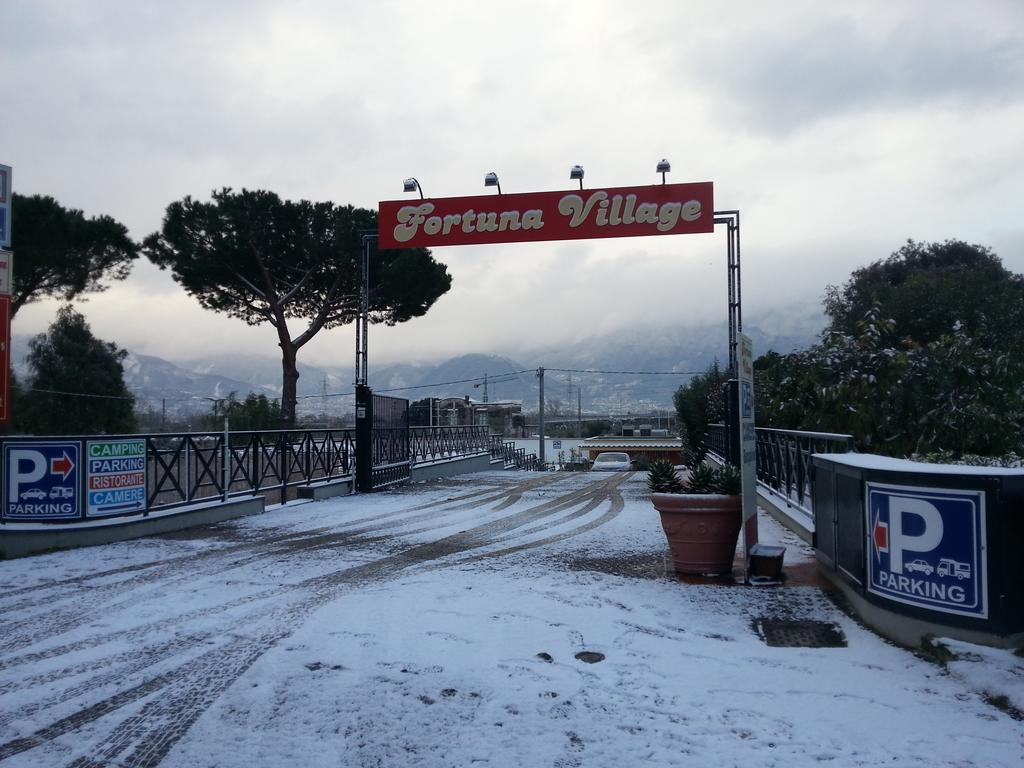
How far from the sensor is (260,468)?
13578 mm

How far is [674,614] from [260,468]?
9347 millimetres

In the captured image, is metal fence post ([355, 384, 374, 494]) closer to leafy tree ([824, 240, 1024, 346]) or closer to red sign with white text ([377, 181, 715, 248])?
red sign with white text ([377, 181, 715, 248])

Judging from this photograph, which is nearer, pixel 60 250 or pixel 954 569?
pixel 954 569

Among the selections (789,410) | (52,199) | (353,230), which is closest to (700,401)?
(353,230)

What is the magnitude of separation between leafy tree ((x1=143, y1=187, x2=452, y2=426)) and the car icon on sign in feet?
88.1

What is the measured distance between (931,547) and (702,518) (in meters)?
2.52

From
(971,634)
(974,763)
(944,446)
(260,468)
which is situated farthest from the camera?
(260,468)

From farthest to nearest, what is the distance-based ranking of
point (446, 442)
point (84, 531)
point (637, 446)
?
point (637, 446), point (446, 442), point (84, 531)

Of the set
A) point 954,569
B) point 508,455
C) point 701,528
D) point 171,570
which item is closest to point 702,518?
point 701,528

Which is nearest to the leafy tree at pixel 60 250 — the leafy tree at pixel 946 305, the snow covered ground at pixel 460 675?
the snow covered ground at pixel 460 675

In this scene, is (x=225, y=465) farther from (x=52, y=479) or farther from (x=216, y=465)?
(x=52, y=479)

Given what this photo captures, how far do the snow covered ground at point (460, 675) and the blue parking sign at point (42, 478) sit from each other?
181cm

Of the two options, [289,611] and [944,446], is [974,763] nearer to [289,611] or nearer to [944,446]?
[289,611]

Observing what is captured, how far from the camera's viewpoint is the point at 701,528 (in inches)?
285
